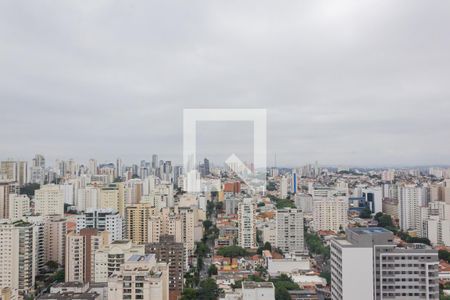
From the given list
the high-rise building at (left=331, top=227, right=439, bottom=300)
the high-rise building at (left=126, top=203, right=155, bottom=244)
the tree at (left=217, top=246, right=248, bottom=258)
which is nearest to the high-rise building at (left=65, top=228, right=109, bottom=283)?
the high-rise building at (left=126, top=203, right=155, bottom=244)

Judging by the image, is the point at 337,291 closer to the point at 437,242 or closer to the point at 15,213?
the point at 437,242

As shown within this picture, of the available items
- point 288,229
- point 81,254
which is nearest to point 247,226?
point 288,229

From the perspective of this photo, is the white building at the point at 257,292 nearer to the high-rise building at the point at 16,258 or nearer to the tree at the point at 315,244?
the tree at the point at 315,244

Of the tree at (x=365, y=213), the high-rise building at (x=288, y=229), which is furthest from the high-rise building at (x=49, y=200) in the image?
the tree at (x=365, y=213)

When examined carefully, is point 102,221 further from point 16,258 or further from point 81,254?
point 16,258

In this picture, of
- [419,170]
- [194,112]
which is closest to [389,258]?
[419,170]

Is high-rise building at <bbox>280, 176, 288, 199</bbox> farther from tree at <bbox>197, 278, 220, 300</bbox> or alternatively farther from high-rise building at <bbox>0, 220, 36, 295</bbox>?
high-rise building at <bbox>0, 220, 36, 295</bbox>
